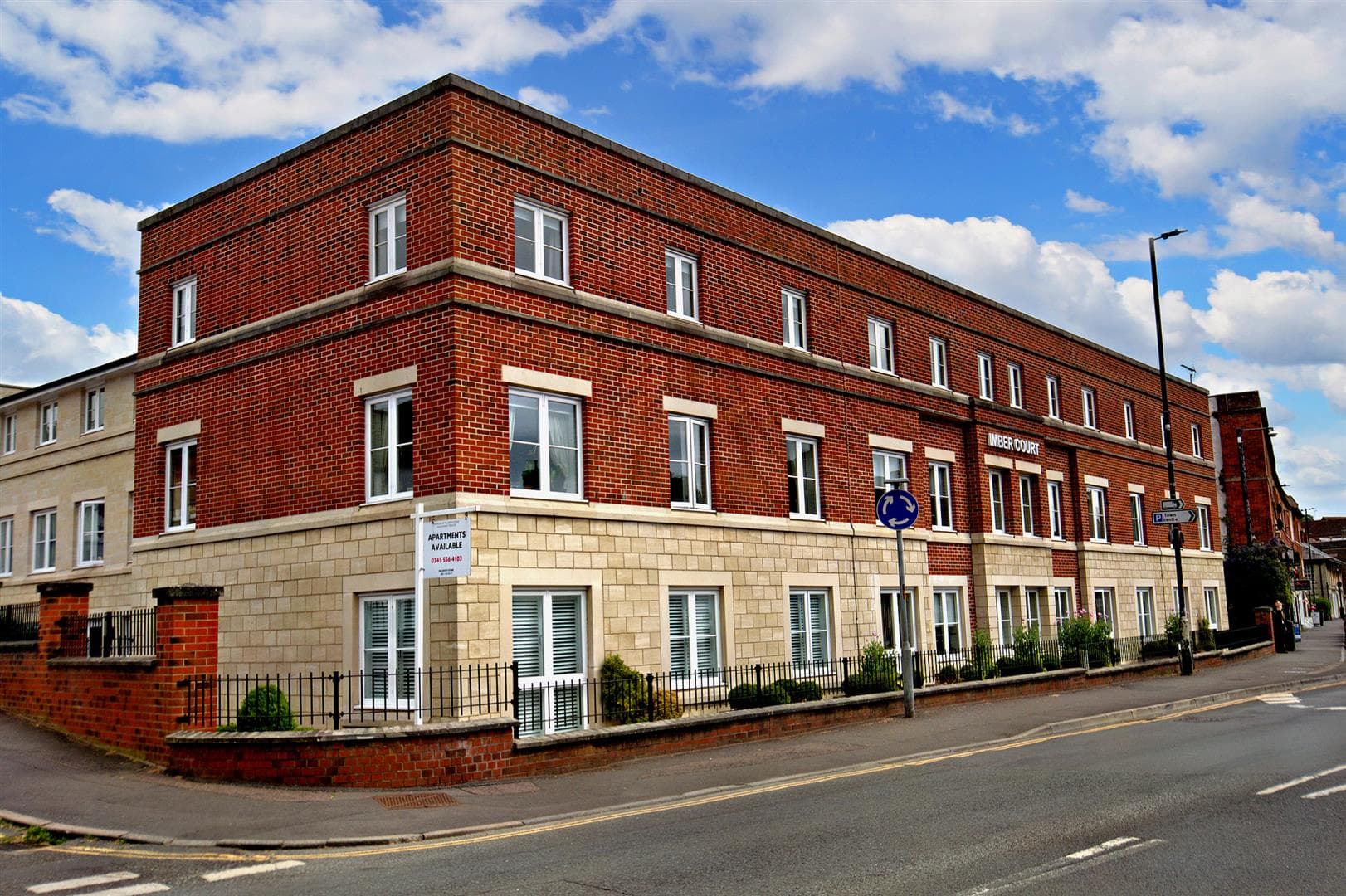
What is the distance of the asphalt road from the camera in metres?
8.06

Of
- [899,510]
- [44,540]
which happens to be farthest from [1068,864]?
[44,540]

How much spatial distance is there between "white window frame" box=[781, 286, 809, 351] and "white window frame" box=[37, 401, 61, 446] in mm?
21522

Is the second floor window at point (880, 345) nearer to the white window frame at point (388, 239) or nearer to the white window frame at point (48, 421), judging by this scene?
the white window frame at point (388, 239)

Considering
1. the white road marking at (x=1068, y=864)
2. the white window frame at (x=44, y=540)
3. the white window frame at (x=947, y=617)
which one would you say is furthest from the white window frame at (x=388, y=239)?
the white window frame at (x=44, y=540)

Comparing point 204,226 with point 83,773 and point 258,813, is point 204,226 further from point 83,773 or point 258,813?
point 258,813

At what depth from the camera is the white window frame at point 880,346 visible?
26172 mm

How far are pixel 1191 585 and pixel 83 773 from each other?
3743cm

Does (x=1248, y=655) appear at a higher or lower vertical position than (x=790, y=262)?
lower

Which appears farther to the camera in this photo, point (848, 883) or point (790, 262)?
point (790, 262)

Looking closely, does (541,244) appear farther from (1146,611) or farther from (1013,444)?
(1146,611)

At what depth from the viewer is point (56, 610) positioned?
17.3 m

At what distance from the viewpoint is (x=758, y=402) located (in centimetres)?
2184

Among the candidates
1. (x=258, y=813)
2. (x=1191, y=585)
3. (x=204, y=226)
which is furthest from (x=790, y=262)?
(x=1191, y=585)

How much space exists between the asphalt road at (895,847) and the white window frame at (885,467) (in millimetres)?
12275
